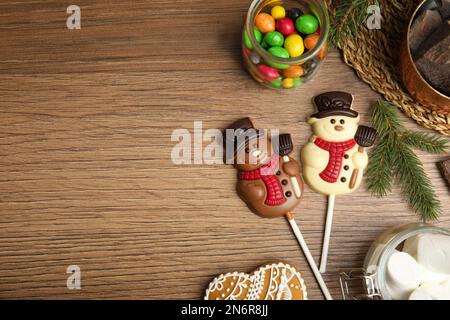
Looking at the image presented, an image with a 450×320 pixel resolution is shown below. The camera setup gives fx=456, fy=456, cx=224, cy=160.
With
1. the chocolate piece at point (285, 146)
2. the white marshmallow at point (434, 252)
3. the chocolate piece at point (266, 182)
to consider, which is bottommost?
the white marshmallow at point (434, 252)

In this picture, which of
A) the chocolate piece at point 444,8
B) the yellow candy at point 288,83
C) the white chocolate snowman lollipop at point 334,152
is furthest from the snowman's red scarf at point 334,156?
the chocolate piece at point 444,8

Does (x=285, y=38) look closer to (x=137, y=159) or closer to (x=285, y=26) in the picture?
(x=285, y=26)

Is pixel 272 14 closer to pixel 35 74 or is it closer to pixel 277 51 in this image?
pixel 277 51

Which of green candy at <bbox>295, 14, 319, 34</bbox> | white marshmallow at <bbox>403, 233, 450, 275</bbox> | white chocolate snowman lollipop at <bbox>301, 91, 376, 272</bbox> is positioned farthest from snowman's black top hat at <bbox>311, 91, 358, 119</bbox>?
white marshmallow at <bbox>403, 233, 450, 275</bbox>

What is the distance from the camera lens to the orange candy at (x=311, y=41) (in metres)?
0.67

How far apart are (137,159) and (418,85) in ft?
1.43

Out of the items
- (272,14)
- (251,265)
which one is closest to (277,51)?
(272,14)

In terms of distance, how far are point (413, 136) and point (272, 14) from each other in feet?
0.94

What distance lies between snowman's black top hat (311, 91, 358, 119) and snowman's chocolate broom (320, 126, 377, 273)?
0.03m

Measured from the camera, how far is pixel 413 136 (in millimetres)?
705

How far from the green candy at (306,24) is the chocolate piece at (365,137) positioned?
171 mm

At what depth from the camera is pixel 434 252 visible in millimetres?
604

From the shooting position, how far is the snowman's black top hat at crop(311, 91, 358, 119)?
27.5 inches

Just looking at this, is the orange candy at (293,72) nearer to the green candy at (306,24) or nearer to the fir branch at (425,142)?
the green candy at (306,24)
